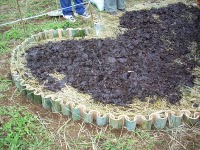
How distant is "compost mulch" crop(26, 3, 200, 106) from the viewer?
3447mm

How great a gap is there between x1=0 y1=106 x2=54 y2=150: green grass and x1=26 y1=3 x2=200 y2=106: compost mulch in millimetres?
534

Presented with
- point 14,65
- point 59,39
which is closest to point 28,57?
point 14,65

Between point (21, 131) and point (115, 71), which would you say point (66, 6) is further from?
point (21, 131)

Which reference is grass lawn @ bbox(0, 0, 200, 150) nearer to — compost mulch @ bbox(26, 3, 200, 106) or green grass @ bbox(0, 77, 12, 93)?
green grass @ bbox(0, 77, 12, 93)

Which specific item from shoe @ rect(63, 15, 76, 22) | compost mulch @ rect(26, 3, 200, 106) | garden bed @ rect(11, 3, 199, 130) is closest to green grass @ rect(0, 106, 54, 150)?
garden bed @ rect(11, 3, 199, 130)

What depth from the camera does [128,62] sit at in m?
3.88

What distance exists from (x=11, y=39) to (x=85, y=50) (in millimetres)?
1627

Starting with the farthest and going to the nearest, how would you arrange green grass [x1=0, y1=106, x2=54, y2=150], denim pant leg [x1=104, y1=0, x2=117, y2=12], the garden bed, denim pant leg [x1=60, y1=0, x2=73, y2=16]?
denim pant leg [x1=104, y1=0, x2=117, y2=12]
denim pant leg [x1=60, y1=0, x2=73, y2=16]
the garden bed
green grass [x1=0, y1=106, x2=54, y2=150]

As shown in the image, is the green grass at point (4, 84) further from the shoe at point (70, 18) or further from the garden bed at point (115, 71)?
the shoe at point (70, 18)

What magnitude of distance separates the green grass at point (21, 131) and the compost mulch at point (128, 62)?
0.53m

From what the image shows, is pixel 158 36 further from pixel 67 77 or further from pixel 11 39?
pixel 11 39

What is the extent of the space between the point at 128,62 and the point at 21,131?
1.83 metres

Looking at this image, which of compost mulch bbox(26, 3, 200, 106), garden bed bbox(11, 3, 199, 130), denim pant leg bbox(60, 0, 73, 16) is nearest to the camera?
garden bed bbox(11, 3, 199, 130)

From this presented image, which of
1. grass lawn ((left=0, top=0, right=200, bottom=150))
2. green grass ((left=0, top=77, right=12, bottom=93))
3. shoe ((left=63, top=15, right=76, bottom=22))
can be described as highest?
shoe ((left=63, top=15, right=76, bottom=22))
